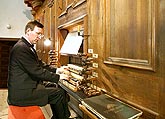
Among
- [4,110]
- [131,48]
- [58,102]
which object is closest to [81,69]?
[58,102]

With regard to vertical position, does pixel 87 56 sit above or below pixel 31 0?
below

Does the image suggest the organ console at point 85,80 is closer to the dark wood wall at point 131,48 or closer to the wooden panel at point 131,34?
the dark wood wall at point 131,48

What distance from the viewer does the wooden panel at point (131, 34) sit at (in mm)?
1396

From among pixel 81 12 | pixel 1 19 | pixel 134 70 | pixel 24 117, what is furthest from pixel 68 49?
pixel 1 19

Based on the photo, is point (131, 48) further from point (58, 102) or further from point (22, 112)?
point (22, 112)

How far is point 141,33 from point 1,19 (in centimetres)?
710

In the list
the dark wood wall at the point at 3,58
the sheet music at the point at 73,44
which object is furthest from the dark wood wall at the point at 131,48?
the dark wood wall at the point at 3,58

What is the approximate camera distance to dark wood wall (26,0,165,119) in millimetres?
1331

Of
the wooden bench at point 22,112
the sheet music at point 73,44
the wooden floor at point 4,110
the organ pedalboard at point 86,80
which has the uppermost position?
the sheet music at point 73,44

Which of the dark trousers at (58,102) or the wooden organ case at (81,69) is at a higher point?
the wooden organ case at (81,69)

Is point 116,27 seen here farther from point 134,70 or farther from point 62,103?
point 62,103

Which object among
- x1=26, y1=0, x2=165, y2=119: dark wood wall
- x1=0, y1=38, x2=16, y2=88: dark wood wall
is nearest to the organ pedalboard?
x1=26, y1=0, x2=165, y2=119: dark wood wall

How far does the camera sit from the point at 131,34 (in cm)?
161

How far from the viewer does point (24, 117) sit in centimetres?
242
